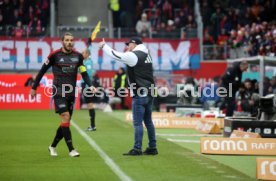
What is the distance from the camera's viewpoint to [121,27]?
39.9 metres

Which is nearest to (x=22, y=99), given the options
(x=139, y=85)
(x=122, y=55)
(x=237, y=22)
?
(x=237, y=22)

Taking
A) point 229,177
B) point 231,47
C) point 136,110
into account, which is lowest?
point 229,177

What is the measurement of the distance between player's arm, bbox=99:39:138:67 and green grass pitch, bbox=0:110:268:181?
5.75 feet

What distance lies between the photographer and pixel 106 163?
12969 mm

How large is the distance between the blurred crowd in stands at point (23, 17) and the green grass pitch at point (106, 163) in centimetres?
1765

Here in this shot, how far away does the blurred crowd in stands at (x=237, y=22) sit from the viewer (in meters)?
34.9

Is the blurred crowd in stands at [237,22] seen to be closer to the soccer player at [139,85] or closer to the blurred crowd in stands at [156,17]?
the blurred crowd in stands at [156,17]

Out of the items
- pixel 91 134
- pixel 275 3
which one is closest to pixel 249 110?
pixel 91 134

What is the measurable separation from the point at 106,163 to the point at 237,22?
27187 millimetres

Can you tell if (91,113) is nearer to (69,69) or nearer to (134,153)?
(134,153)

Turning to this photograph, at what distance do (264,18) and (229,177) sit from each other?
27561mm

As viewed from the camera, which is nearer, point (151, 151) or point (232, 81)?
point (151, 151)

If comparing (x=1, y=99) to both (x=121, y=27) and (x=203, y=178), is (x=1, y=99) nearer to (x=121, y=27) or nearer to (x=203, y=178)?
(x=121, y=27)

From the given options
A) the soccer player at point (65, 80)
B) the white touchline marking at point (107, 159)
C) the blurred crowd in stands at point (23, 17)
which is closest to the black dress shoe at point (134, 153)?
the white touchline marking at point (107, 159)
